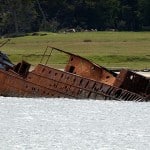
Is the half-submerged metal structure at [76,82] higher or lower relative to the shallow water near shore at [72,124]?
higher

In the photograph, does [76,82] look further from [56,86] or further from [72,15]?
[72,15]

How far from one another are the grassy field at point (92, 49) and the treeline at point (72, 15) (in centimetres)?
3531

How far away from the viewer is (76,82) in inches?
2085

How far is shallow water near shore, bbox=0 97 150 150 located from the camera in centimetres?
3634

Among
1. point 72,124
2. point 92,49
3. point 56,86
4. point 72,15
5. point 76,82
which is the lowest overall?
point 72,124

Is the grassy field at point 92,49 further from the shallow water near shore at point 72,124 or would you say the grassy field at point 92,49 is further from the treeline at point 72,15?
the treeline at point 72,15

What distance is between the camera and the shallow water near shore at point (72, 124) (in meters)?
36.3

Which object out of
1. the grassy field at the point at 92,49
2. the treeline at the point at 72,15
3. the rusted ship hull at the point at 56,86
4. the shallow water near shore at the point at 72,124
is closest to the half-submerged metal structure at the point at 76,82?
the rusted ship hull at the point at 56,86

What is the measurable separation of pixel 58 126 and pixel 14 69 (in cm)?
1347

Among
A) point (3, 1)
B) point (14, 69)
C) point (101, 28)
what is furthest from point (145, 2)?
point (14, 69)

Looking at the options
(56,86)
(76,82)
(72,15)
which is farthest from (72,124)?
(72,15)

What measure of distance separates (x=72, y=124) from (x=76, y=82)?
9.40 m

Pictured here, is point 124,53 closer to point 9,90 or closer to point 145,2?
point 9,90

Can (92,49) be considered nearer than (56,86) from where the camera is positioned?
No
